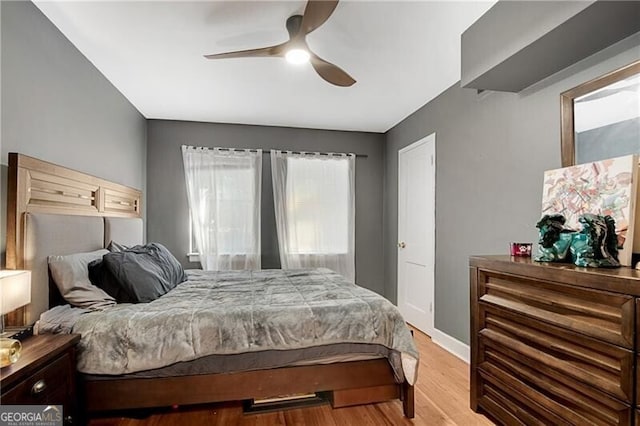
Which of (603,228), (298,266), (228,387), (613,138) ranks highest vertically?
(613,138)

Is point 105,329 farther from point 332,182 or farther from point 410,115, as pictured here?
point 410,115

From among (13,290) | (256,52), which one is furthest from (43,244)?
(256,52)

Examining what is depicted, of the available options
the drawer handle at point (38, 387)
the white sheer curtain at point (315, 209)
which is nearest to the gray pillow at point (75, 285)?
the drawer handle at point (38, 387)

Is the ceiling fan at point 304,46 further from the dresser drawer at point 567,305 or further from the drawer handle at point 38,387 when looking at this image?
the drawer handle at point 38,387

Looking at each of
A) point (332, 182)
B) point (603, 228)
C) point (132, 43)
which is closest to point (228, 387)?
point (603, 228)

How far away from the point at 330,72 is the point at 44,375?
242 cm

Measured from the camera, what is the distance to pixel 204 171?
14.2 feet

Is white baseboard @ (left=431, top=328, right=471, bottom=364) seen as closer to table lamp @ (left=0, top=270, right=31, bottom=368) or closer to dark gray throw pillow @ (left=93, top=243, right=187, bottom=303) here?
dark gray throw pillow @ (left=93, top=243, right=187, bottom=303)

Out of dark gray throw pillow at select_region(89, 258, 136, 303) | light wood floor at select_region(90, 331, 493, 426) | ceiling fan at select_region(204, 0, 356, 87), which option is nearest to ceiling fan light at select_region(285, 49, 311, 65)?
ceiling fan at select_region(204, 0, 356, 87)

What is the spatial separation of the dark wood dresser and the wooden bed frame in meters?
0.54

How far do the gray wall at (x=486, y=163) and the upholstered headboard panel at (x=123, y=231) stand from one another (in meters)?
3.12

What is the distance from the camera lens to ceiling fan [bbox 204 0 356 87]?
1.81 meters

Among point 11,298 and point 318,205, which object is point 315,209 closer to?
point 318,205

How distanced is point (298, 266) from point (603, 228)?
135 inches
